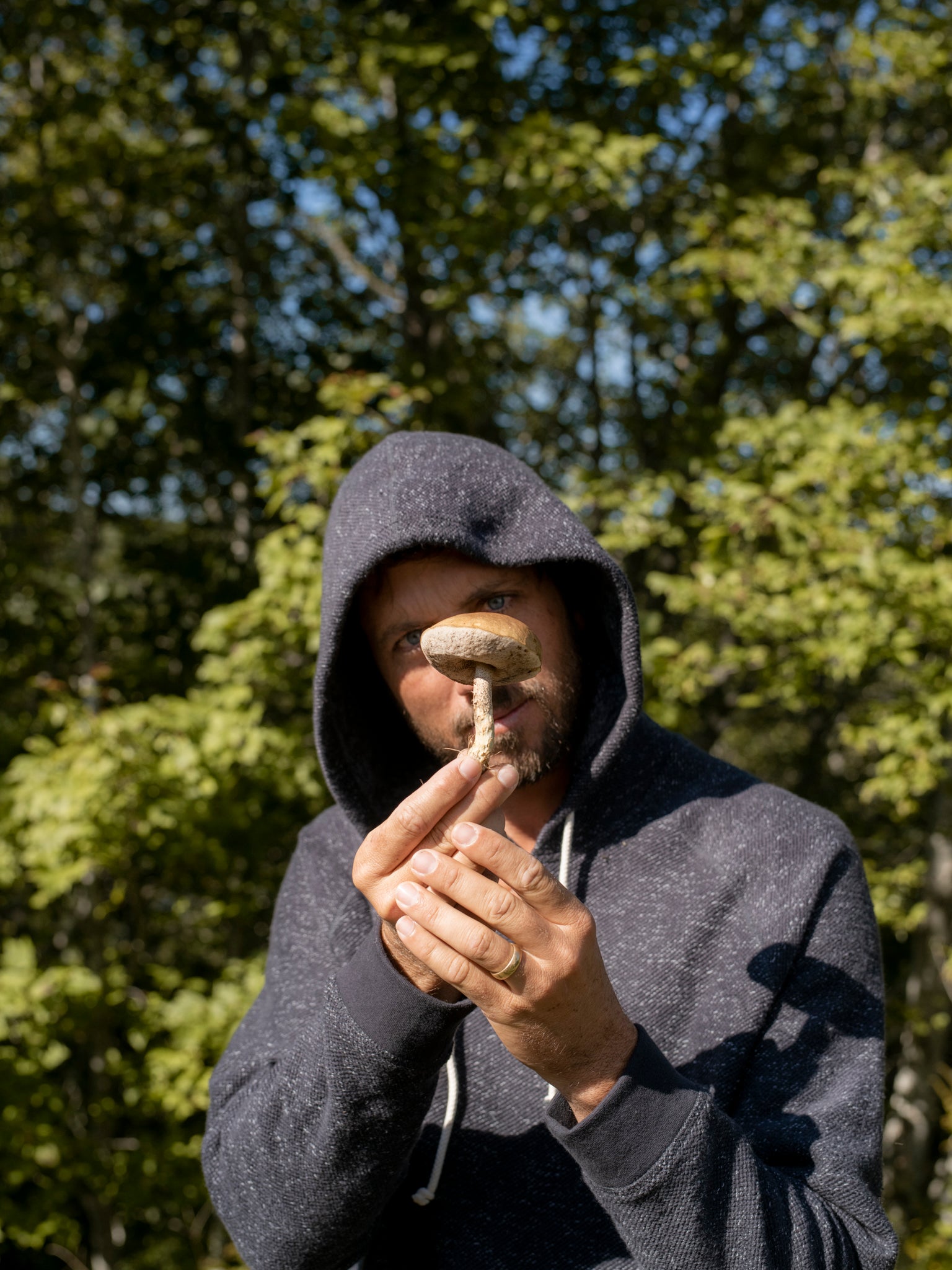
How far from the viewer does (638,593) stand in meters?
7.94

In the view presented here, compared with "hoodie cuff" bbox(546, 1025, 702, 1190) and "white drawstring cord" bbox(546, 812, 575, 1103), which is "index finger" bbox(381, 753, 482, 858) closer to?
"hoodie cuff" bbox(546, 1025, 702, 1190)

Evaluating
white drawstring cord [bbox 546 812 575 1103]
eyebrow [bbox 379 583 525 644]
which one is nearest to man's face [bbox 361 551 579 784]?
eyebrow [bbox 379 583 525 644]

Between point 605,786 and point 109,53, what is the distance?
9.22 meters

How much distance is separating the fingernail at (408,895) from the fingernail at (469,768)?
0.54 ft

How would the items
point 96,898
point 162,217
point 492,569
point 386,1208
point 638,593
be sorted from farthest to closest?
point 162,217, point 638,593, point 96,898, point 492,569, point 386,1208

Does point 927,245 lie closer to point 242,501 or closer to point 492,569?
point 492,569

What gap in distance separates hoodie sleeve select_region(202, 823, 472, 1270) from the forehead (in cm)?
66

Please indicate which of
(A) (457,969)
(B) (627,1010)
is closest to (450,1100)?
(B) (627,1010)

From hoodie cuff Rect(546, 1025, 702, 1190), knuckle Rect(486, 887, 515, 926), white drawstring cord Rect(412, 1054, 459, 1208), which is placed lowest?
white drawstring cord Rect(412, 1054, 459, 1208)

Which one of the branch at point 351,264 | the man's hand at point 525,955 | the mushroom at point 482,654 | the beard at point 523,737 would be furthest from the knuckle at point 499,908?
the branch at point 351,264

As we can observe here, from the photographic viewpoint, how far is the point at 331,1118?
1.37 meters

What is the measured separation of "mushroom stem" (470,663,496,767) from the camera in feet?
4.92

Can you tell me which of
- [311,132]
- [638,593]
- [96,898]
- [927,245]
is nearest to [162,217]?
[311,132]

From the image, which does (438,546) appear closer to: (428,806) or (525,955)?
(428,806)
